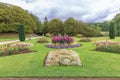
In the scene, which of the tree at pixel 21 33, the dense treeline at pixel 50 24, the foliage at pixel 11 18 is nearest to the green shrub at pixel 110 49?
the tree at pixel 21 33

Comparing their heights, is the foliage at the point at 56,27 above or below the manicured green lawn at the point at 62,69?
above

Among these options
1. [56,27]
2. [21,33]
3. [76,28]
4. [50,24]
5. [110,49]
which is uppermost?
[50,24]

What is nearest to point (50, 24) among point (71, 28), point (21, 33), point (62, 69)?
point (71, 28)

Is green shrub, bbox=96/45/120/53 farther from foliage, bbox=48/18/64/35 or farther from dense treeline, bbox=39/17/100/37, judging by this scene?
foliage, bbox=48/18/64/35

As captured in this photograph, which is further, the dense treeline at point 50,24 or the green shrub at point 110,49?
the dense treeline at point 50,24

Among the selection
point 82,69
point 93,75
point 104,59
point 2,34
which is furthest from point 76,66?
point 2,34

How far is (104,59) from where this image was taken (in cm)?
1027

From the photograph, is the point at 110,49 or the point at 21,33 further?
the point at 21,33

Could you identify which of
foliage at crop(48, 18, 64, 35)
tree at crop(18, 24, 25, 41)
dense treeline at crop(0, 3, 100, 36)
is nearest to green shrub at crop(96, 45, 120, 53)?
tree at crop(18, 24, 25, 41)

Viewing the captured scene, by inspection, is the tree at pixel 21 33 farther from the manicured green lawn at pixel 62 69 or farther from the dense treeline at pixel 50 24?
the dense treeline at pixel 50 24

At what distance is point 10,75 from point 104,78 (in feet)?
12.3

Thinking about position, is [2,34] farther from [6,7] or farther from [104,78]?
[104,78]

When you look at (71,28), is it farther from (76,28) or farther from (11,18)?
(11,18)

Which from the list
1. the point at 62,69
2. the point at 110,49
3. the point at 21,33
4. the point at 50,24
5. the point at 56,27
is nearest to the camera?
the point at 62,69
